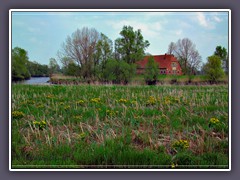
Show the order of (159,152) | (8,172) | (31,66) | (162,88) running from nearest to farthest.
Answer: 1. (159,152)
2. (8,172)
3. (31,66)
4. (162,88)

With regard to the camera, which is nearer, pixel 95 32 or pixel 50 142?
pixel 50 142

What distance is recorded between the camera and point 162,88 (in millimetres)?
3982

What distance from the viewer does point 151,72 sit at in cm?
388

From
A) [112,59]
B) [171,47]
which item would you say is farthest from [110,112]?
[171,47]

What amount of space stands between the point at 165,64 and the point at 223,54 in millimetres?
792

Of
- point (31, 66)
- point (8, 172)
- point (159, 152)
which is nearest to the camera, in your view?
point (159, 152)

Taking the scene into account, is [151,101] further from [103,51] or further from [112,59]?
[103,51]

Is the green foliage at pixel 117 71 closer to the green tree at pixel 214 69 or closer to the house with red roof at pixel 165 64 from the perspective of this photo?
the house with red roof at pixel 165 64

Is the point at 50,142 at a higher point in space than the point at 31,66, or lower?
lower

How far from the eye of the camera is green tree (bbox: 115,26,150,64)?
3727 mm

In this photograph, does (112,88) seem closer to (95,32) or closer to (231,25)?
(95,32)
